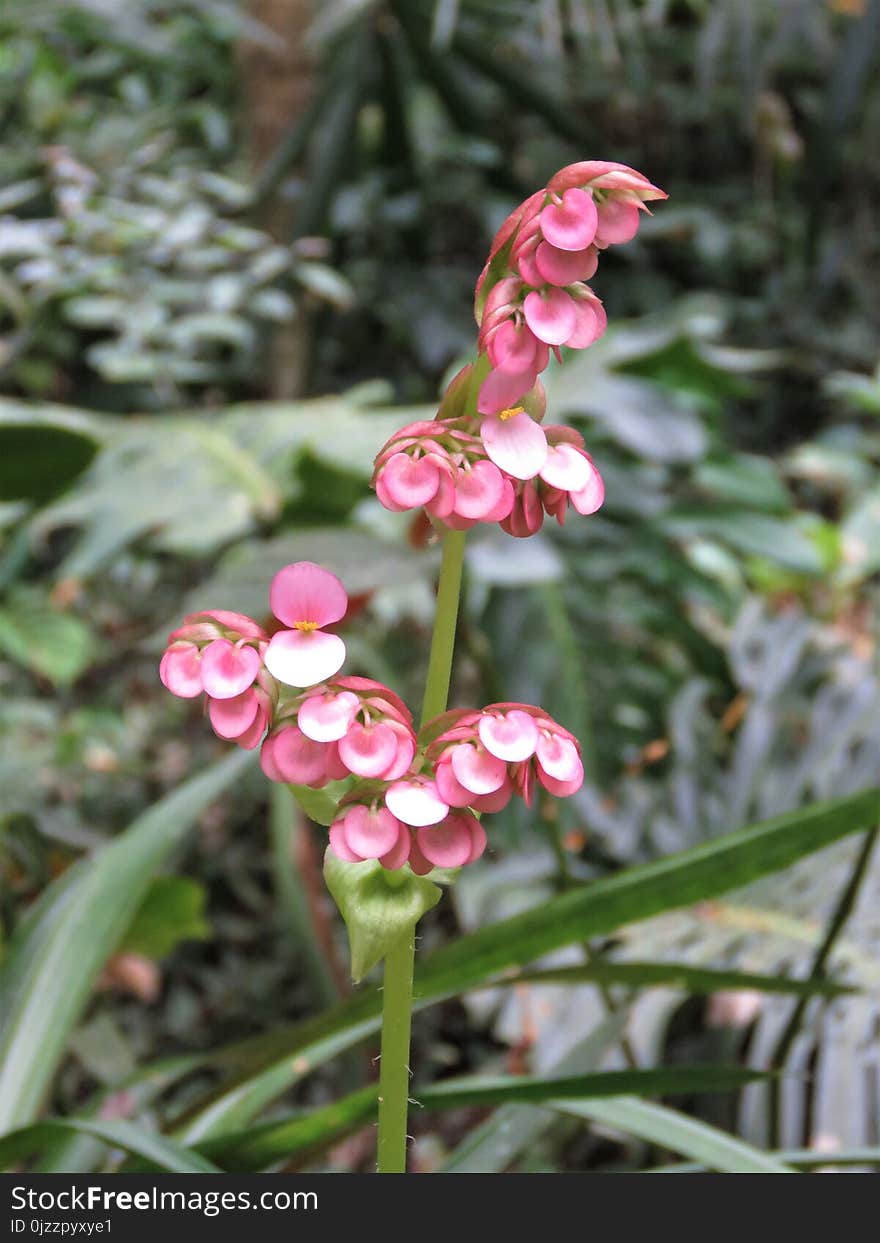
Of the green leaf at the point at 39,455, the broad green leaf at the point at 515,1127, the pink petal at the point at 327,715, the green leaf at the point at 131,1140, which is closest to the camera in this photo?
the pink petal at the point at 327,715

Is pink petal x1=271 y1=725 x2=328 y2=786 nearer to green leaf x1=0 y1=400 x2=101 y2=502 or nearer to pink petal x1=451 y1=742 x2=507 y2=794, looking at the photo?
pink petal x1=451 y1=742 x2=507 y2=794

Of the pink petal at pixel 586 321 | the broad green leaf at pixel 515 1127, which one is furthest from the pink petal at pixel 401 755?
the broad green leaf at pixel 515 1127

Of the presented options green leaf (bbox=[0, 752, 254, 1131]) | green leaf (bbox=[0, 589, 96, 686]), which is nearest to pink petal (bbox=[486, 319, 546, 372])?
green leaf (bbox=[0, 752, 254, 1131])

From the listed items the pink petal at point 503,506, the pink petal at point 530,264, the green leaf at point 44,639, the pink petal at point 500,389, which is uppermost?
the green leaf at point 44,639

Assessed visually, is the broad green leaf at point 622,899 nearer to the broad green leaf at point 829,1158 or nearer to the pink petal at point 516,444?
the broad green leaf at point 829,1158

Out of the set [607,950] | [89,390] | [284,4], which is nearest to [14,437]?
[607,950]

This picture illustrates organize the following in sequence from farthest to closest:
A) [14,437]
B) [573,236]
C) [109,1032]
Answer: [109,1032] → [14,437] → [573,236]

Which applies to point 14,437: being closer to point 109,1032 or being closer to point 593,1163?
point 109,1032
